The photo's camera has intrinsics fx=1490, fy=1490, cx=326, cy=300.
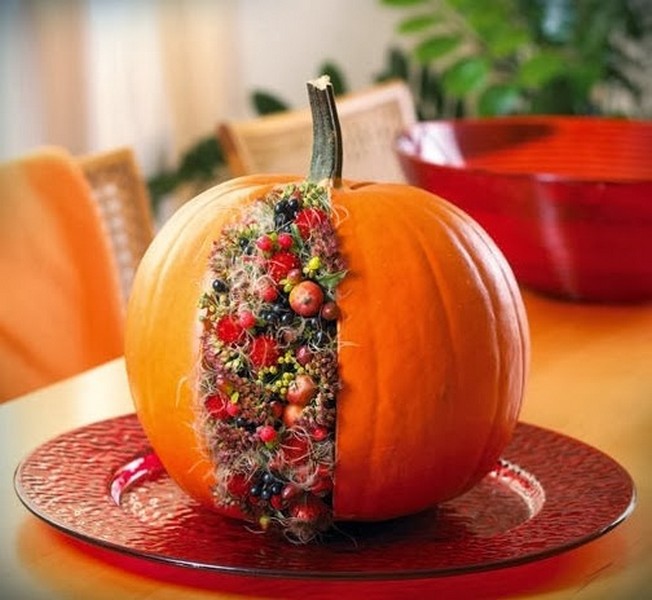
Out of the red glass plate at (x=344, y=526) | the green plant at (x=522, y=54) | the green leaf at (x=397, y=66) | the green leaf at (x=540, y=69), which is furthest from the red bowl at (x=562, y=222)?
the green leaf at (x=397, y=66)

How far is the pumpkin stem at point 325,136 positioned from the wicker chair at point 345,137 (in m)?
0.88

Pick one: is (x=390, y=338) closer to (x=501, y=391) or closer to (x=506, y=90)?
(x=501, y=391)

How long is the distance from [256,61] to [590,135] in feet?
5.33

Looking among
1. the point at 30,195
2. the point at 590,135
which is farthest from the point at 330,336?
the point at 590,135

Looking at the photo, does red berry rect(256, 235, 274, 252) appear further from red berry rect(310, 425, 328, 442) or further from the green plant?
the green plant

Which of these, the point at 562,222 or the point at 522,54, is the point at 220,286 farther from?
the point at 522,54

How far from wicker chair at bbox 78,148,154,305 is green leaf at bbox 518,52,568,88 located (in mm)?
1501

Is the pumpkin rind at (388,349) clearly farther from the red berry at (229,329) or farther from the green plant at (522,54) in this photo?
the green plant at (522,54)

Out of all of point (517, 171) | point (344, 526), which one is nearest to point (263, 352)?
point (344, 526)

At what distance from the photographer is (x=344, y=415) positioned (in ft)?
2.52

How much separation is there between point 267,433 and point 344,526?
110mm

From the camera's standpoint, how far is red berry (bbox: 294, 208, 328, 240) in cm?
77

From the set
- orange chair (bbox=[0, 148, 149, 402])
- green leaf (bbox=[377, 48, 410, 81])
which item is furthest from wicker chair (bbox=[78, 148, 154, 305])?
green leaf (bbox=[377, 48, 410, 81])

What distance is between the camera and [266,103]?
9.72 feet
